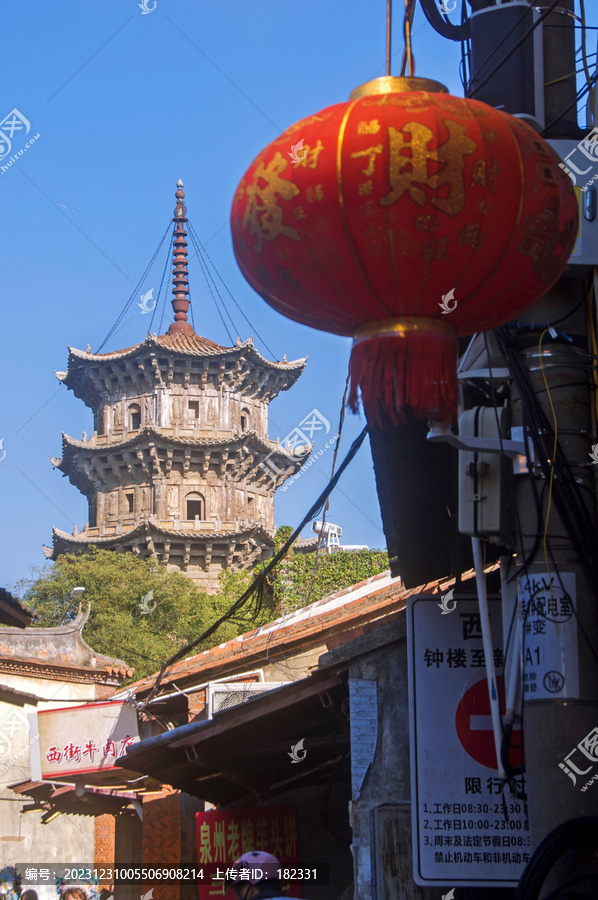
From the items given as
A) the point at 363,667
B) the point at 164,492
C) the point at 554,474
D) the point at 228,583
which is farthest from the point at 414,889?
the point at 164,492

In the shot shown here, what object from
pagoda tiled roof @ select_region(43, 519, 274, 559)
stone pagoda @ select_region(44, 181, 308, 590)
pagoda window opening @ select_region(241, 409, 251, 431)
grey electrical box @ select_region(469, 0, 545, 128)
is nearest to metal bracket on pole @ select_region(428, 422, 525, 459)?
grey electrical box @ select_region(469, 0, 545, 128)

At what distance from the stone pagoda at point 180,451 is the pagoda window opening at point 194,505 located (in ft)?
0.18

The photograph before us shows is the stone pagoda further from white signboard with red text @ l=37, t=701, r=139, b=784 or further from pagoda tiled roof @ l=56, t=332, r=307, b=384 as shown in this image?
white signboard with red text @ l=37, t=701, r=139, b=784

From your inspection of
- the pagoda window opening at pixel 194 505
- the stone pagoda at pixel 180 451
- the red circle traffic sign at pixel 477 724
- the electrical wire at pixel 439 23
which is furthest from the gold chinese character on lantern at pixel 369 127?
the pagoda window opening at pixel 194 505

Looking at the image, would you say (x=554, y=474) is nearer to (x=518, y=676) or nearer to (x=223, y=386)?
(x=518, y=676)

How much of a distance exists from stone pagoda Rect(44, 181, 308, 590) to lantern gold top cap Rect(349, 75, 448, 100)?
4355 centimetres

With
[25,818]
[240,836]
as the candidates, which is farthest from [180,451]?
[240,836]

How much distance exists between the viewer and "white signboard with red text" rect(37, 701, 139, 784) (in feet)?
42.9

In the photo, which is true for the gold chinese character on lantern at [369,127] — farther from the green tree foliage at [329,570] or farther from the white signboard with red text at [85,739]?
the green tree foliage at [329,570]

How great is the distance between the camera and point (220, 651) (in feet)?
49.3

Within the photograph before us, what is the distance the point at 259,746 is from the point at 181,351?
4018 centimetres

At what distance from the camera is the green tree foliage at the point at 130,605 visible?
33.4 metres

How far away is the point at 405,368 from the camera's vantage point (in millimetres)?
3559

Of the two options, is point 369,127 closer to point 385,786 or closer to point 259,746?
point 385,786
